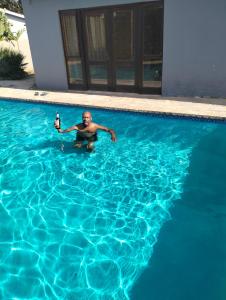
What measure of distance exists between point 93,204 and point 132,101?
5.82 m

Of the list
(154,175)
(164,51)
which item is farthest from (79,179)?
(164,51)

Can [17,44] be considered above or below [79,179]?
above

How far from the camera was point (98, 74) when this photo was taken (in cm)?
1212

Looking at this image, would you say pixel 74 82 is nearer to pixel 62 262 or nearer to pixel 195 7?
pixel 195 7

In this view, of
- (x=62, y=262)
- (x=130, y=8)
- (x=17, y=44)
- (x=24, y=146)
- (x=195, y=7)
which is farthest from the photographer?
(x=17, y=44)

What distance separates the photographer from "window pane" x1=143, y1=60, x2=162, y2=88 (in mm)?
10789

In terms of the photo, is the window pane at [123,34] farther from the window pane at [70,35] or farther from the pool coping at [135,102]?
the window pane at [70,35]

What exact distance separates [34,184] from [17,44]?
57.6 ft

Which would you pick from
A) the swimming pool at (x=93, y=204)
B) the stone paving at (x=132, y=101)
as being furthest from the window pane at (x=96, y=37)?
the swimming pool at (x=93, y=204)

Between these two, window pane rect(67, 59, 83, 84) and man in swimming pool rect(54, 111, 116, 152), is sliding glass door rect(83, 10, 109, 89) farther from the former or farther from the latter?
man in swimming pool rect(54, 111, 116, 152)

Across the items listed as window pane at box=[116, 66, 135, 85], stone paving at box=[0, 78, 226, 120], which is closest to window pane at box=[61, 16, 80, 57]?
stone paving at box=[0, 78, 226, 120]

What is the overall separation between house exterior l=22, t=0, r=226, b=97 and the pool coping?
0.52m

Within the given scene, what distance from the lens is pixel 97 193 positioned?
6.00m

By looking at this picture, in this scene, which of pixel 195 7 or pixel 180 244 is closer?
pixel 180 244
